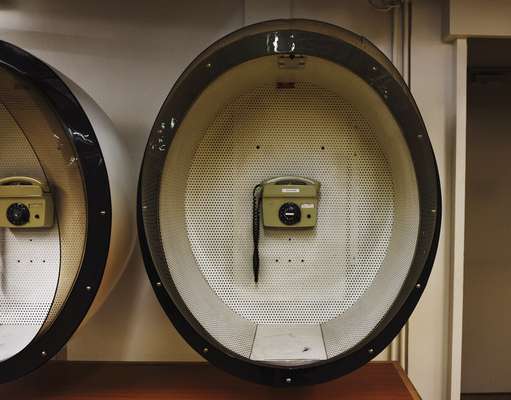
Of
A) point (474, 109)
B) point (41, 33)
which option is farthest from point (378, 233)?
point (474, 109)

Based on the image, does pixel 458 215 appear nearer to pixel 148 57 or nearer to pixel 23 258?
pixel 148 57

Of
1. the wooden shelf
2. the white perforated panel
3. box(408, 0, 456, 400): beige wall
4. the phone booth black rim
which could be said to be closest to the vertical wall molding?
box(408, 0, 456, 400): beige wall

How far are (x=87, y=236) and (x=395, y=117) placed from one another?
2.45 ft

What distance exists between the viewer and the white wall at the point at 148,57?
A: 4.39 feet

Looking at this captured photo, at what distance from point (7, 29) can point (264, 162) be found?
0.95 m

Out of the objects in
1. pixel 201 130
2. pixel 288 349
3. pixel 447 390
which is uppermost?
pixel 201 130

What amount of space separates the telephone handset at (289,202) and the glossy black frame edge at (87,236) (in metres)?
0.44

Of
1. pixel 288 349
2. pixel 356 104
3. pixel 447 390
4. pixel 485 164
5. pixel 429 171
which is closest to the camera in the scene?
pixel 429 171

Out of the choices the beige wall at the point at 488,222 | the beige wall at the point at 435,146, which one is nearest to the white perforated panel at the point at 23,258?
the beige wall at the point at 435,146

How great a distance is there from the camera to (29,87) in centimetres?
98

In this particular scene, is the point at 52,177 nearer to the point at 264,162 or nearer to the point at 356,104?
the point at 264,162

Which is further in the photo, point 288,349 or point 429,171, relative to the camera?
point 288,349

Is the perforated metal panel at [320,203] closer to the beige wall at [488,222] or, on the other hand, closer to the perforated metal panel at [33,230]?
the perforated metal panel at [33,230]

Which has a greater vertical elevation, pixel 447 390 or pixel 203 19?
pixel 203 19
